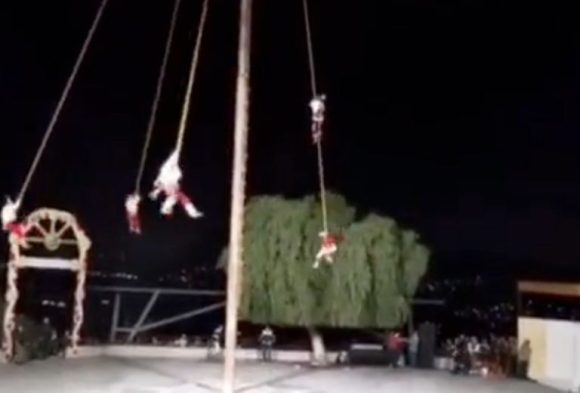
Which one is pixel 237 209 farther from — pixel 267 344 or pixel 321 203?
pixel 267 344

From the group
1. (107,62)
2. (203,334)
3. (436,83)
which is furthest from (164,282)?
(436,83)

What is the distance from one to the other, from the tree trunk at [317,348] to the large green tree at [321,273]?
2 cm

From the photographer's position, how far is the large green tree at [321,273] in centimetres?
1074

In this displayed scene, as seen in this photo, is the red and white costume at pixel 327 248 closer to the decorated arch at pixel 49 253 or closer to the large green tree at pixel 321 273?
the large green tree at pixel 321 273

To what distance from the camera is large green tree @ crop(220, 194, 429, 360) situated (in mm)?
10742

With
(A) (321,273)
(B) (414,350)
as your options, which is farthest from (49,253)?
(B) (414,350)

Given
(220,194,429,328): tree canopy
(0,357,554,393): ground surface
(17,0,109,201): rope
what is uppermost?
(17,0,109,201): rope

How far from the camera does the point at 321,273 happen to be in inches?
426

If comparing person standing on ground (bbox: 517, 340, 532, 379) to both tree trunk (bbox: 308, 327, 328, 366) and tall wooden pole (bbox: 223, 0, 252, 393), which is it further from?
tall wooden pole (bbox: 223, 0, 252, 393)

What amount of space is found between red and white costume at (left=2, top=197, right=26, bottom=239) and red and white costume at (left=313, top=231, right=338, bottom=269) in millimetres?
2408

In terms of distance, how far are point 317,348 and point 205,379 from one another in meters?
1.79

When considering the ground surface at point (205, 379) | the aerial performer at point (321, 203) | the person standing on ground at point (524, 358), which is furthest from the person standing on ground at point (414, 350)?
the aerial performer at point (321, 203)

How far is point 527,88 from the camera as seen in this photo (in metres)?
12.7

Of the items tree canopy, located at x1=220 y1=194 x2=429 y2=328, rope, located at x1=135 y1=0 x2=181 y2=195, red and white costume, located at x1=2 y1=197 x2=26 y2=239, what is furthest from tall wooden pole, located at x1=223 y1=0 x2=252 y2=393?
rope, located at x1=135 y1=0 x2=181 y2=195
